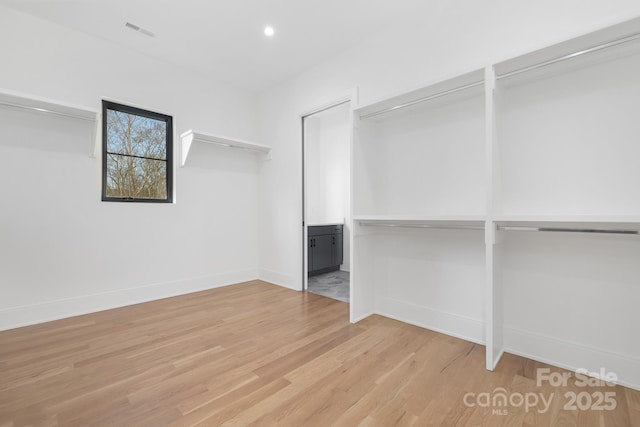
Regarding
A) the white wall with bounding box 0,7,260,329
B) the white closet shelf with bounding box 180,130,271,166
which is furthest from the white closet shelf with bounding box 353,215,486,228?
the white wall with bounding box 0,7,260,329

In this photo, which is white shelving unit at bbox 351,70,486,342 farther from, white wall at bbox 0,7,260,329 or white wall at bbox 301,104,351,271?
white wall at bbox 301,104,351,271

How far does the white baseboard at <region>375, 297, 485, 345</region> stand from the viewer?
2.10 m

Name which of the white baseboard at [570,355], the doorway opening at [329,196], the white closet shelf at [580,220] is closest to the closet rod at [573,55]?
the white closet shelf at [580,220]

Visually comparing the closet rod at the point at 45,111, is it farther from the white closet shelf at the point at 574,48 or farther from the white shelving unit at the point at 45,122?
the white closet shelf at the point at 574,48

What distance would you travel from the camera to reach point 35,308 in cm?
248

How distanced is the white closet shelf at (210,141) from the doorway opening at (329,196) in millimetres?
933

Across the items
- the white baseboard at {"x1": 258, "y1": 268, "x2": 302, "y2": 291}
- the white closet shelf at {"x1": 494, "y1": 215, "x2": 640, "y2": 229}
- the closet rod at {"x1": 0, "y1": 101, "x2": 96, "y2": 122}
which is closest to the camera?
the white closet shelf at {"x1": 494, "y1": 215, "x2": 640, "y2": 229}

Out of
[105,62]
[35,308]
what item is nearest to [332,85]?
[105,62]

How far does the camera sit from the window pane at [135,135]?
2.94m

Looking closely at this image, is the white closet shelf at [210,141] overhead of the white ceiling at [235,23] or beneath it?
beneath

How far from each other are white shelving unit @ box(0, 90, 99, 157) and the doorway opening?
257 cm

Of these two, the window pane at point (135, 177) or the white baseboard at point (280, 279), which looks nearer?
the window pane at point (135, 177)

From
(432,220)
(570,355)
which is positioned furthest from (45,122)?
(570,355)

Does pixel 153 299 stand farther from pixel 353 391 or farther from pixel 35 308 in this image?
pixel 353 391
